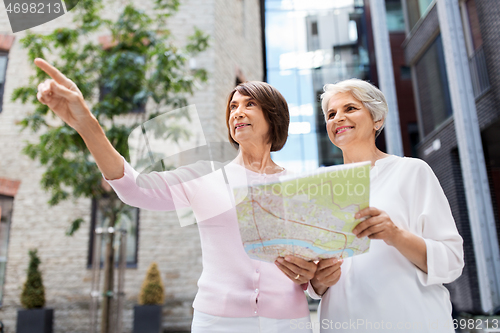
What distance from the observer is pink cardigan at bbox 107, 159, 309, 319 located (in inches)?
45.3

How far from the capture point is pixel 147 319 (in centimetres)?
595

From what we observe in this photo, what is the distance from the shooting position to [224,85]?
748cm

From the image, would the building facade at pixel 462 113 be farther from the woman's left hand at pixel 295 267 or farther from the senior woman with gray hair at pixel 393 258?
the woman's left hand at pixel 295 267

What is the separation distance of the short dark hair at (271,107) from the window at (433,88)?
269 inches

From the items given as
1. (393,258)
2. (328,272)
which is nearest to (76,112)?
(328,272)

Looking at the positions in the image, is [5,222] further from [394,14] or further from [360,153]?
[394,14]

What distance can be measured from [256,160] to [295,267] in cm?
37

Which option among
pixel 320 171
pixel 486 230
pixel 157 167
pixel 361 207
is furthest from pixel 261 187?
pixel 486 230

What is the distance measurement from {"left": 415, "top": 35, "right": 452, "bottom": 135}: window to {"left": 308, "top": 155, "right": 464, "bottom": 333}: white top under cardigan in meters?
6.87

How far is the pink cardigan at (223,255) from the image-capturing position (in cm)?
115

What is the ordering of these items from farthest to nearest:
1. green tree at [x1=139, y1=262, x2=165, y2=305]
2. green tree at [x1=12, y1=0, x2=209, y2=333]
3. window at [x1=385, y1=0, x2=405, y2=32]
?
window at [x1=385, y1=0, x2=405, y2=32]
green tree at [x1=139, y1=262, x2=165, y2=305]
green tree at [x1=12, y1=0, x2=209, y2=333]

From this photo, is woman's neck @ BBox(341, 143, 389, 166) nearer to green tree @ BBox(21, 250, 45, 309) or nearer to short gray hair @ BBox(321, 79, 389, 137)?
short gray hair @ BBox(321, 79, 389, 137)

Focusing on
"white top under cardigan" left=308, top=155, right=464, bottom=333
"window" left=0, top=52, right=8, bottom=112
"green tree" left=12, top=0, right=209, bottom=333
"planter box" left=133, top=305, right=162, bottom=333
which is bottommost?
"planter box" left=133, top=305, right=162, bottom=333

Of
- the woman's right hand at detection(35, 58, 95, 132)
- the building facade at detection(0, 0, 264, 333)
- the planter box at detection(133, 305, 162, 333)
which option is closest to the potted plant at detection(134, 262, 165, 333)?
the planter box at detection(133, 305, 162, 333)
